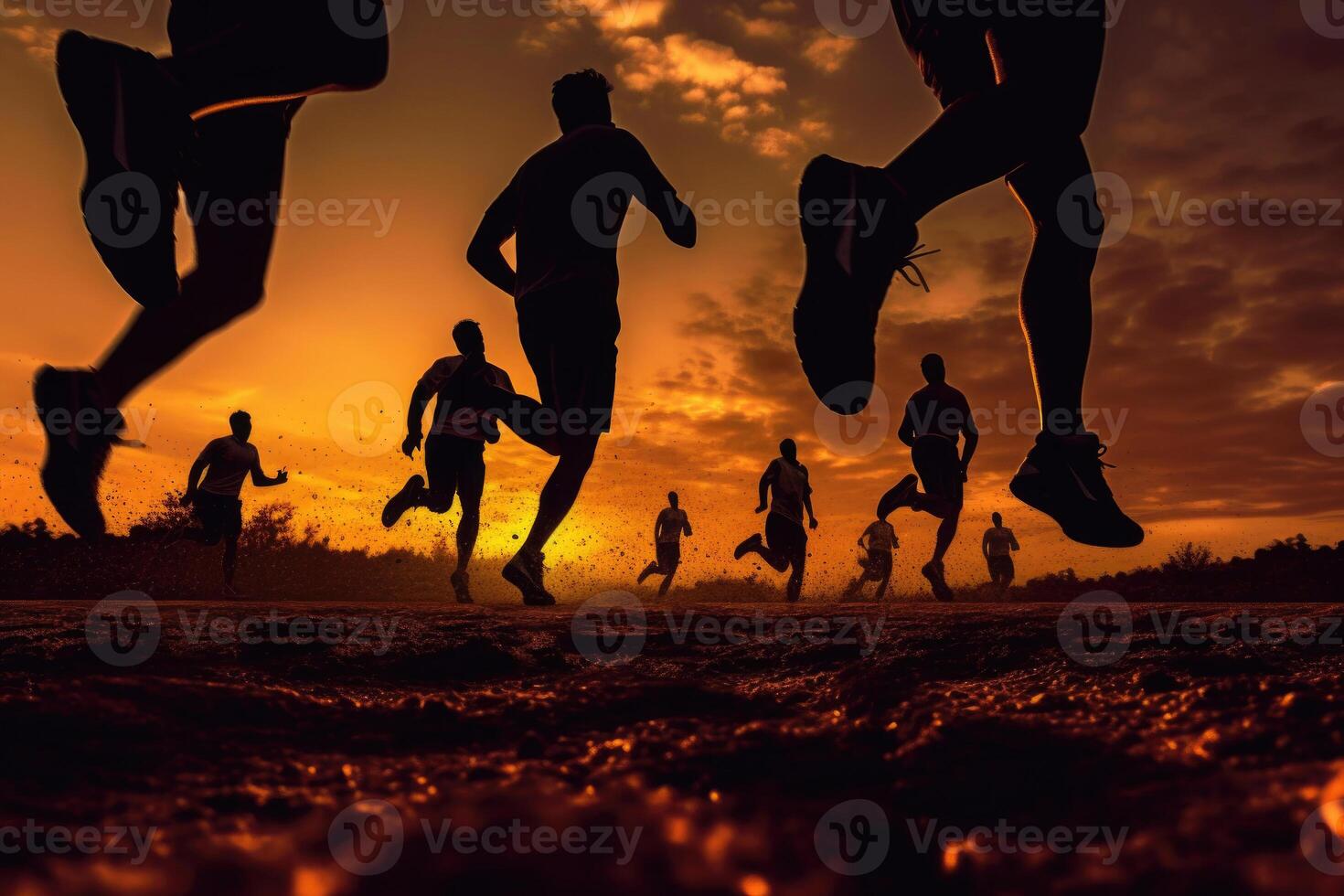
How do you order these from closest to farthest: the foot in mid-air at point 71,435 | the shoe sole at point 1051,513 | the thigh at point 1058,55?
1. the thigh at point 1058,55
2. the foot in mid-air at point 71,435
3. the shoe sole at point 1051,513

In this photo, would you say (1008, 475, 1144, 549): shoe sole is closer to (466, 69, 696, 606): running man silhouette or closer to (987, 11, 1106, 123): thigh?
(987, 11, 1106, 123): thigh

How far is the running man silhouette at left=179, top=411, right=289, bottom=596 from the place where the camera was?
788 centimetres

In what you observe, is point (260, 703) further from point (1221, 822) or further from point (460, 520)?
point (460, 520)

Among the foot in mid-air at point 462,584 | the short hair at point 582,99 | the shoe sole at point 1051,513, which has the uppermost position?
the short hair at point 582,99

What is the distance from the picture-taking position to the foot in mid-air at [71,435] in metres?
2.45

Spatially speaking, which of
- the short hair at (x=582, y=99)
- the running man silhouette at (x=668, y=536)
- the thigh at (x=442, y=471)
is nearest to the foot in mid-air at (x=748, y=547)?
the running man silhouette at (x=668, y=536)

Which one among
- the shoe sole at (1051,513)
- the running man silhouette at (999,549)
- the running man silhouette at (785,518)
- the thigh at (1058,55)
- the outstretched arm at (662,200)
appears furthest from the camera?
the running man silhouette at (999,549)

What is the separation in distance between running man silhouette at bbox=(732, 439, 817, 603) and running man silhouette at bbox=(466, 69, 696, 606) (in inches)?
210

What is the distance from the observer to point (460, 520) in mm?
6820

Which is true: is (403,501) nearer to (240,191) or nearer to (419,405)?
(419,405)

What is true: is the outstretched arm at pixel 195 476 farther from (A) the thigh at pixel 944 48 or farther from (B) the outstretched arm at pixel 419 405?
(A) the thigh at pixel 944 48

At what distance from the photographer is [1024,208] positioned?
2.70 m

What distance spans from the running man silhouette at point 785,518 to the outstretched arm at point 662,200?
561 centimetres

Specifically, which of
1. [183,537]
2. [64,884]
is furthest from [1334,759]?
[183,537]
